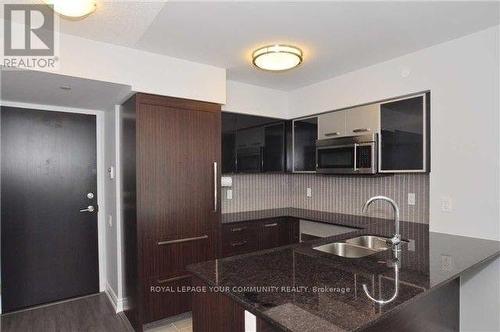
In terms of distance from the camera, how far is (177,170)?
270 centimetres

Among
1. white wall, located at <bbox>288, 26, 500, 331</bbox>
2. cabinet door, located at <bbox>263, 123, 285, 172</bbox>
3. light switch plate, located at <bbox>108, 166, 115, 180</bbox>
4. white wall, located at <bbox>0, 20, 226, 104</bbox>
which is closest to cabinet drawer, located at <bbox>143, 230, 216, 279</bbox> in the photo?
light switch plate, located at <bbox>108, 166, 115, 180</bbox>

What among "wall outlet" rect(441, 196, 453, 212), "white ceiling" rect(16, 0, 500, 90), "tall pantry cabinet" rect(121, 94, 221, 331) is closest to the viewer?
"white ceiling" rect(16, 0, 500, 90)

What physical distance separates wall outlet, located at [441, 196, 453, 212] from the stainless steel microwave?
2.03ft

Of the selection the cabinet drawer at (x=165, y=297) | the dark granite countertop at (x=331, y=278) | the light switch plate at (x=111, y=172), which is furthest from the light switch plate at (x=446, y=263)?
the light switch plate at (x=111, y=172)

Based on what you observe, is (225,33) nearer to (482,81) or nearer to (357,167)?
(357,167)

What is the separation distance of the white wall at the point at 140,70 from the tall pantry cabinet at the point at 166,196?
0.11 meters

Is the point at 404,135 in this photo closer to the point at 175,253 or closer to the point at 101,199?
the point at 175,253

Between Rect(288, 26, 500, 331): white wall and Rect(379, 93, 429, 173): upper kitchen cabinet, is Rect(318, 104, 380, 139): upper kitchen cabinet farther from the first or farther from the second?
Rect(288, 26, 500, 331): white wall

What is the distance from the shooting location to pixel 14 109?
299cm

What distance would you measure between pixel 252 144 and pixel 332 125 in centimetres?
94

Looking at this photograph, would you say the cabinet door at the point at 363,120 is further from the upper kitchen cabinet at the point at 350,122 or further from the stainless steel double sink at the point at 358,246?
the stainless steel double sink at the point at 358,246

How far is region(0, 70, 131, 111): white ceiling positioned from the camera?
2.26m

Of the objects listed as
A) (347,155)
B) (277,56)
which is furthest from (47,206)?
(347,155)

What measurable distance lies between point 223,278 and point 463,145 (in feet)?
6.90
